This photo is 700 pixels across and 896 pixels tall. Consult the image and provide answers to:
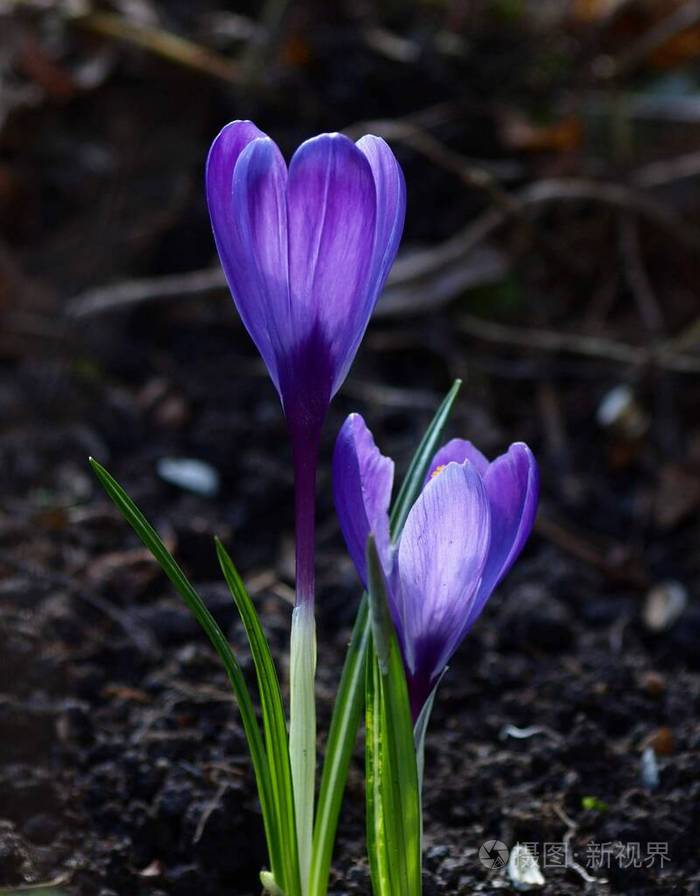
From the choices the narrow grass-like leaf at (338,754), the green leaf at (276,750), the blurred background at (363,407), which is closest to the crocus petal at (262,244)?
the green leaf at (276,750)

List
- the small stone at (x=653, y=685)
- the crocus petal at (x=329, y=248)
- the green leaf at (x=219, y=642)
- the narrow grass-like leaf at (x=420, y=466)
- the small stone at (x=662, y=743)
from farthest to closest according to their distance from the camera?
the small stone at (x=653, y=685)
the small stone at (x=662, y=743)
the narrow grass-like leaf at (x=420, y=466)
the green leaf at (x=219, y=642)
the crocus petal at (x=329, y=248)

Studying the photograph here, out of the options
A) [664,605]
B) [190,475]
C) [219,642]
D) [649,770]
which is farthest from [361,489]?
[190,475]

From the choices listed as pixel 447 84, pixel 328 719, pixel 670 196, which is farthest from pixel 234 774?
pixel 447 84

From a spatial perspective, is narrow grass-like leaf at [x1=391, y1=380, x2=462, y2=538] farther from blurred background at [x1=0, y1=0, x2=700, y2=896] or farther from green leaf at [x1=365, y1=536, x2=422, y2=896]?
blurred background at [x1=0, y1=0, x2=700, y2=896]

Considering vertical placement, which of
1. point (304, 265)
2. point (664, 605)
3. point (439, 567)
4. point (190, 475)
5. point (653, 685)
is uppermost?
point (190, 475)

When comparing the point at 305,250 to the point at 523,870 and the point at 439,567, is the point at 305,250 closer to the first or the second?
the point at 439,567

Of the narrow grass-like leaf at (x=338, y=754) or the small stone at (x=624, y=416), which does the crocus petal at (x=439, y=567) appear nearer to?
the narrow grass-like leaf at (x=338, y=754)

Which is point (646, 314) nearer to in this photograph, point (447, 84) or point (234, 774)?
point (447, 84)
